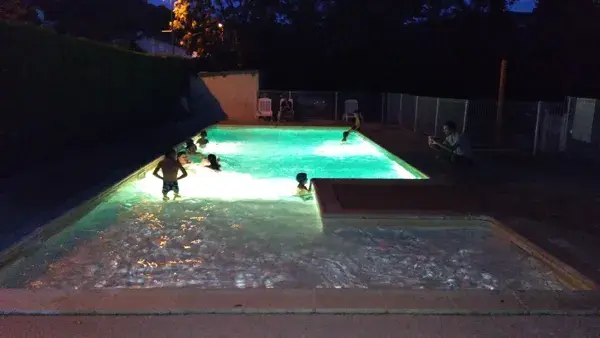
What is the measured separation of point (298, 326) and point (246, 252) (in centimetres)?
247

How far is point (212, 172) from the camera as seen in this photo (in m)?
11.5

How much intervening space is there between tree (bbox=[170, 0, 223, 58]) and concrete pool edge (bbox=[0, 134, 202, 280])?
2518cm

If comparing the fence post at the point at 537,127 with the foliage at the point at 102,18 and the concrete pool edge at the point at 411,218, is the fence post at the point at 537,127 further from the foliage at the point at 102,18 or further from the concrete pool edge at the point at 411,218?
the foliage at the point at 102,18

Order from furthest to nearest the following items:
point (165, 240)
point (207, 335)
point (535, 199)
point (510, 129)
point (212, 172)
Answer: point (510, 129)
point (212, 172)
point (535, 199)
point (165, 240)
point (207, 335)

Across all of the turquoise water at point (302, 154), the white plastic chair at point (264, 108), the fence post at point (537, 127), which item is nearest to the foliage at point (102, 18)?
the white plastic chair at point (264, 108)

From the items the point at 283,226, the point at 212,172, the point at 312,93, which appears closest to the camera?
the point at 283,226

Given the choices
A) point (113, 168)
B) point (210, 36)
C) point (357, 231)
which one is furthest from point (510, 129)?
point (210, 36)

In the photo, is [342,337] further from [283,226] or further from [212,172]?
[212,172]

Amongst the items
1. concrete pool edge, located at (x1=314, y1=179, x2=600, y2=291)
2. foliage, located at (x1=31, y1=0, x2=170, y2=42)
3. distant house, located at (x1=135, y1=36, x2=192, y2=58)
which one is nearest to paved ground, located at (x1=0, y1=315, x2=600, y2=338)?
concrete pool edge, located at (x1=314, y1=179, x2=600, y2=291)

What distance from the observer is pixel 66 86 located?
453 inches

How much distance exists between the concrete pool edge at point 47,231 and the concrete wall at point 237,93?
1710 centimetres

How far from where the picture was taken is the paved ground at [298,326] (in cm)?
340

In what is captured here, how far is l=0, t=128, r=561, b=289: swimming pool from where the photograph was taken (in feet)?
16.9

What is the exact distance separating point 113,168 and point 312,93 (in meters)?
16.0
